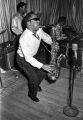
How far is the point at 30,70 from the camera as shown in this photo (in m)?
3.96

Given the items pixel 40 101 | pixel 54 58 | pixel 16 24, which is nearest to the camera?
pixel 40 101

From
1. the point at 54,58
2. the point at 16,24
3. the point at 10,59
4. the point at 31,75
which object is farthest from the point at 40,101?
the point at 16,24

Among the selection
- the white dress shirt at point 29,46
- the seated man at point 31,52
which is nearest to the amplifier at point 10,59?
the seated man at point 31,52

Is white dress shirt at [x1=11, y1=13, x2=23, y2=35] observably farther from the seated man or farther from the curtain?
the seated man

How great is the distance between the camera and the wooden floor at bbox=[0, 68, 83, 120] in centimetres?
359

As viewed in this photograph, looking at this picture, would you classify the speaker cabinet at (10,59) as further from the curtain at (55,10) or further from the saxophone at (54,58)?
the saxophone at (54,58)

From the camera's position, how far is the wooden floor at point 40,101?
3.59 meters

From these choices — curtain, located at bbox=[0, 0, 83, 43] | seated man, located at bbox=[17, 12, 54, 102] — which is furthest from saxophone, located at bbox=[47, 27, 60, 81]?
curtain, located at bbox=[0, 0, 83, 43]

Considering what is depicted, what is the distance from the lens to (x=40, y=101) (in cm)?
405

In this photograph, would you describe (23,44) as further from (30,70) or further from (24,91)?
(24,91)

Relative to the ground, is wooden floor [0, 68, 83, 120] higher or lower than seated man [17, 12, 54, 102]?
lower

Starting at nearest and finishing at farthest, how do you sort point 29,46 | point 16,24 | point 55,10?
point 29,46 < point 16,24 < point 55,10

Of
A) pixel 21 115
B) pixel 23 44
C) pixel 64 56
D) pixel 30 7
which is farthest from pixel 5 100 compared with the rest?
pixel 30 7

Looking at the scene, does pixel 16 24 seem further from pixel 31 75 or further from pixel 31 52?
pixel 31 75
